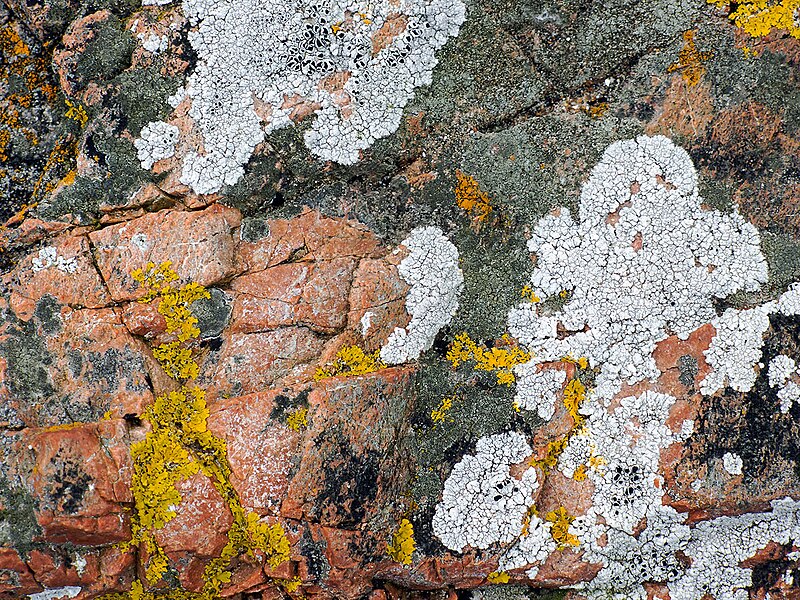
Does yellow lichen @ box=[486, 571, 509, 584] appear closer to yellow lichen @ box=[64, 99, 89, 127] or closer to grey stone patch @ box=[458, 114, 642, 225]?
grey stone patch @ box=[458, 114, 642, 225]

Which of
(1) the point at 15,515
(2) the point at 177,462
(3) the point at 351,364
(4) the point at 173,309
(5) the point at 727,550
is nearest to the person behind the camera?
(1) the point at 15,515

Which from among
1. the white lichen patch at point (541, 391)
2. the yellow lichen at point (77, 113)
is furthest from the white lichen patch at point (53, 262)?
the white lichen patch at point (541, 391)

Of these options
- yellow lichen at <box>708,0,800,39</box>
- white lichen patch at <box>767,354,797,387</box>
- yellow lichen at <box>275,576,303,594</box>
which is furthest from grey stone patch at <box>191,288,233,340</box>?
yellow lichen at <box>708,0,800,39</box>

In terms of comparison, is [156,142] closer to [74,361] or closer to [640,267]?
[74,361]

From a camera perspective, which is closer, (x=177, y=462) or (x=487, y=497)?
(x=177, y=462)

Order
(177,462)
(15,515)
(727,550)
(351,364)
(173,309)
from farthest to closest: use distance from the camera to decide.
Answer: (727,550)
(351,364)
(173,309)
(177,462)
(15,515)

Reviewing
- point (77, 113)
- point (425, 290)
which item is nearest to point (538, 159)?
point (425, 290)

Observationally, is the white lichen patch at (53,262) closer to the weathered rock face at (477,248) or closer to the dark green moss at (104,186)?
the weathered rock face at (477,248)
